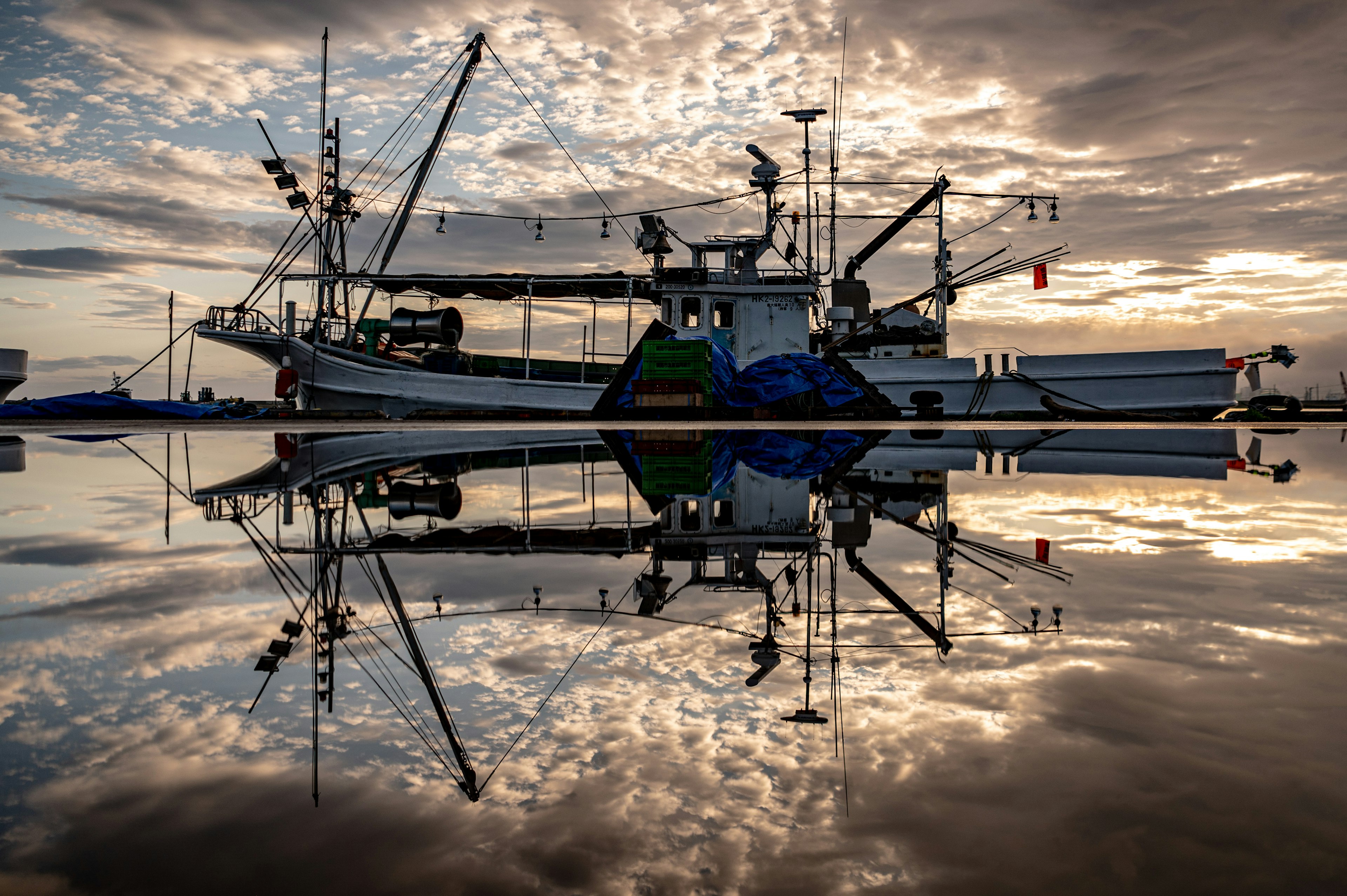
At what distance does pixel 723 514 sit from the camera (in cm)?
592

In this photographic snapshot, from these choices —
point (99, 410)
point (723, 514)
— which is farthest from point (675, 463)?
point (99, 410)

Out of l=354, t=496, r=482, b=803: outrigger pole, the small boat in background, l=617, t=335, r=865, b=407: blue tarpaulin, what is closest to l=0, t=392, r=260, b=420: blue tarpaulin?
the small boat in background

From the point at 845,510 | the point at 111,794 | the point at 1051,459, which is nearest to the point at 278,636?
the point at 111,794

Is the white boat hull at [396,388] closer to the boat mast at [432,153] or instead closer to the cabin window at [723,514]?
the boat mast at [432,153]

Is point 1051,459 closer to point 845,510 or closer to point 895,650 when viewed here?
point 845,510

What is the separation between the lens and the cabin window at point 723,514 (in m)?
5.50

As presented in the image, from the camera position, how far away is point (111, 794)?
4.81 feet

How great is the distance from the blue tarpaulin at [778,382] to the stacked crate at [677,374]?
94 centimetres

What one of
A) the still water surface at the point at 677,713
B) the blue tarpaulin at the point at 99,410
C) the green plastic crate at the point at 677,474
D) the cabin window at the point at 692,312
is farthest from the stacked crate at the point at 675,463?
the blue tarpaulin at the point at 99,410

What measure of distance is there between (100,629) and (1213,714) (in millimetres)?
2887

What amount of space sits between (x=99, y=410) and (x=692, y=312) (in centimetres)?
1567

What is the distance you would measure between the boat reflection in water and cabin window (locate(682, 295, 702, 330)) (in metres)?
14.0

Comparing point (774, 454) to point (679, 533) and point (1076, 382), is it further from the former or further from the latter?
point (1076, 382)

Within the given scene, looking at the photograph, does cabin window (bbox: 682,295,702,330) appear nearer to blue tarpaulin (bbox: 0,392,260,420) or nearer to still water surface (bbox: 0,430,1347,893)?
blue tarpaulin (bbox: 0,392,260,420)
